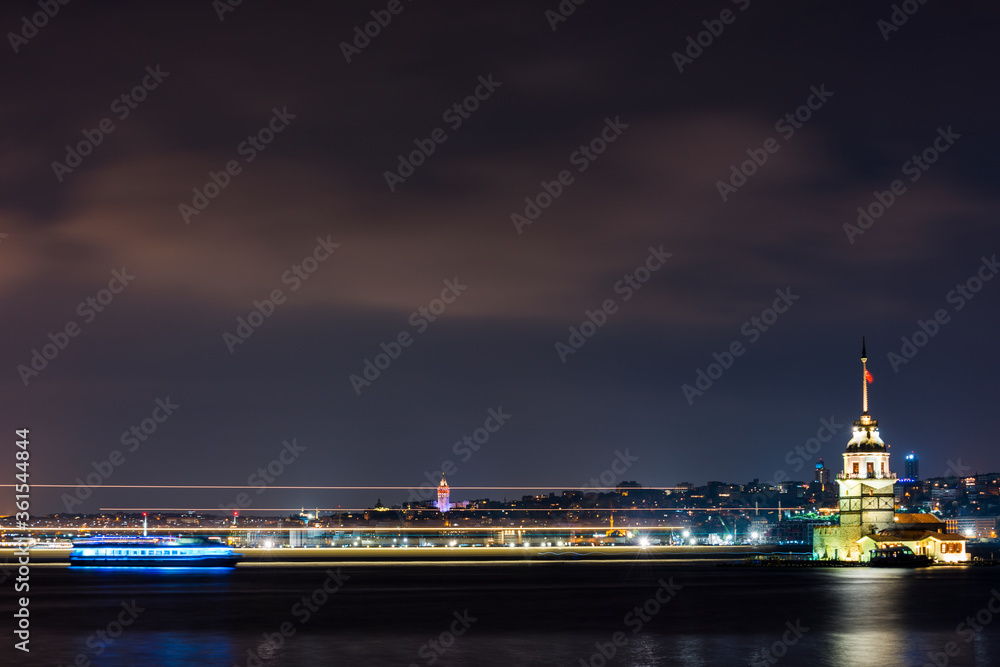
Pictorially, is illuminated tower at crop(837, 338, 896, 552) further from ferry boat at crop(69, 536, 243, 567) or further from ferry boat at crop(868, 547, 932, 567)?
ferry boat at crop(69, 536, 243, 567)

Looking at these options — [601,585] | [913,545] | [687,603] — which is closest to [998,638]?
[687,603]

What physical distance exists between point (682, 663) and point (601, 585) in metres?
54.4

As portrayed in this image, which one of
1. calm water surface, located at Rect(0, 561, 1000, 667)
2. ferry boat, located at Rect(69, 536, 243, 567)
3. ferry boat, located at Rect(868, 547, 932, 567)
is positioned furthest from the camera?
ferry boat, located at Rect(69, 536, 243, 567)

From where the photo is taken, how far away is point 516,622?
2571 inches

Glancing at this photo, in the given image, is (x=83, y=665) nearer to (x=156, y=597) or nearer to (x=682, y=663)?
(x=682, y=663)

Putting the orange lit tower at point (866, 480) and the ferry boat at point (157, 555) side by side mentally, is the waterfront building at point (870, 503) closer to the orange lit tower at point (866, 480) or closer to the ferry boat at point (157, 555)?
the orange lit tower at point (866, 480)

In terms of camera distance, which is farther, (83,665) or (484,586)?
(484,586)

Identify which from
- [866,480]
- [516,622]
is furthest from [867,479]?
[516,622]

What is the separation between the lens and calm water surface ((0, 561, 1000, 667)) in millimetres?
50750

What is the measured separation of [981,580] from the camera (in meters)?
108

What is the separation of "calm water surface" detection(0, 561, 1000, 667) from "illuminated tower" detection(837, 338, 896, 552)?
987 inches

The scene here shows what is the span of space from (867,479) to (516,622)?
3130 inches

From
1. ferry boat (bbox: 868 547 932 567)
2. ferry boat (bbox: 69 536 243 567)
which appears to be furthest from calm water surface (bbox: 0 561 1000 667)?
ferry boat (bbox: 69 536 243 567)

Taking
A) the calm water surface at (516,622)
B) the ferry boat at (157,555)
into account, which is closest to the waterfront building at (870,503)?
the calm water surface at (516,622)
